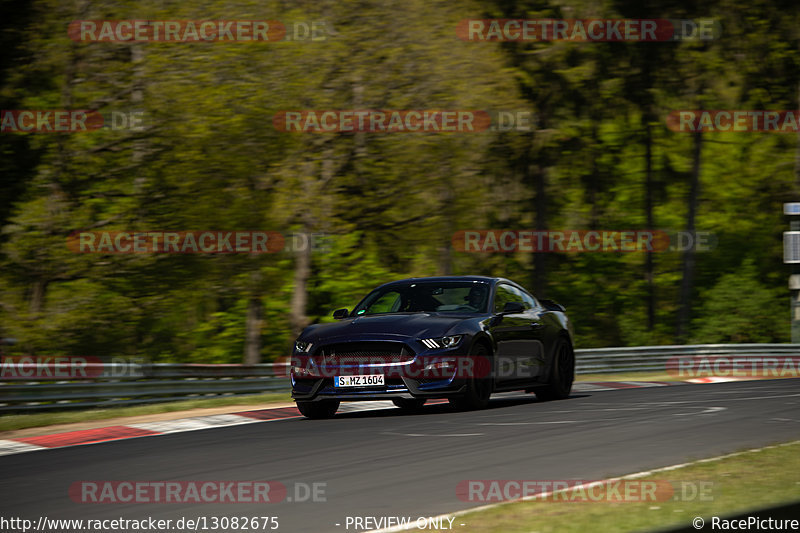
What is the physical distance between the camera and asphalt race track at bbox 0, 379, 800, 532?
23.1ft

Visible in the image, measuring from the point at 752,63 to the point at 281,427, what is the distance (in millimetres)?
34112

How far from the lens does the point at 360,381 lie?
476 inches

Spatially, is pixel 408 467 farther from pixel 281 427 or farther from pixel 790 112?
pixel 790 112

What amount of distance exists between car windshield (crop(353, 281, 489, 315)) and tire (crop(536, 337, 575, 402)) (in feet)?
5.21

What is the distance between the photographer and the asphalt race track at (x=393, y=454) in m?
7.03

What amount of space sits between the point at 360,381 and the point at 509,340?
213cm

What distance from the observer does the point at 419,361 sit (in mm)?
12016
